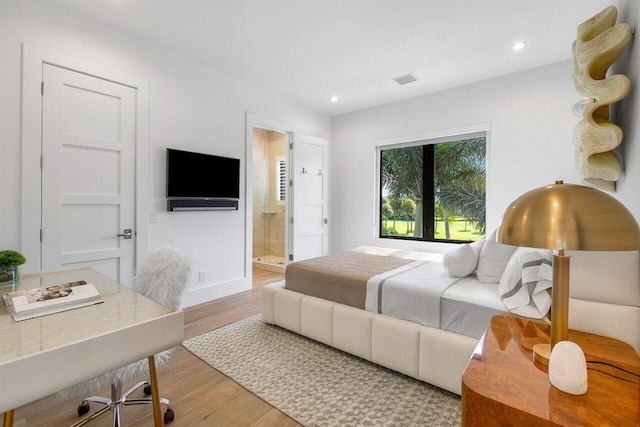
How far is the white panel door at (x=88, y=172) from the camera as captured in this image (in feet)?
7.96

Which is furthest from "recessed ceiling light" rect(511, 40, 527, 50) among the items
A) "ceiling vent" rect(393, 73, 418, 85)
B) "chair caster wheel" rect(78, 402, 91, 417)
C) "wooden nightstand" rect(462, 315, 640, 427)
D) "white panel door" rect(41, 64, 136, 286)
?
"chair caster wheel" rect(78, 402, 91, 417)

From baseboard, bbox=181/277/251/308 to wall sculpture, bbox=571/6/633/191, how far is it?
3504 mm

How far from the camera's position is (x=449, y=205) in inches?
163

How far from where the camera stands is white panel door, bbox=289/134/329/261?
4.52 metres

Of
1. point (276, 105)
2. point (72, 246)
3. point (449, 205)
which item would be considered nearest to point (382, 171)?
point (449, 205)

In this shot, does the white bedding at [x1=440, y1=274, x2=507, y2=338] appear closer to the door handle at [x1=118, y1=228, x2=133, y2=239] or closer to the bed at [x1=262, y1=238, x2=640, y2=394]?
the bed at [x1=262, y1=238, x2=640, y2=394]

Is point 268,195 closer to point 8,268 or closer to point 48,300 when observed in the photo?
point 8,268

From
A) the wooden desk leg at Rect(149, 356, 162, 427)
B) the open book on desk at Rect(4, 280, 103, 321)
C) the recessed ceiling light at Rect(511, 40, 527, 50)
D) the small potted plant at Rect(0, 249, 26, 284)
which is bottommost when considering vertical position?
the wooden desk leg at Rect(149, 356, 162, 427)

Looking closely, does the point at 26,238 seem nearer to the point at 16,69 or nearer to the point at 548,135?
the point at 16,69

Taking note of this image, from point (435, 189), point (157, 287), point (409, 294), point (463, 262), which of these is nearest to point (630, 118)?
point (463, 262)

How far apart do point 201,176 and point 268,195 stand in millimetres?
2889

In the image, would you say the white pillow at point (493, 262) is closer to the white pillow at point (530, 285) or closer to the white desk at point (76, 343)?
the white pillow at point (530, 285)

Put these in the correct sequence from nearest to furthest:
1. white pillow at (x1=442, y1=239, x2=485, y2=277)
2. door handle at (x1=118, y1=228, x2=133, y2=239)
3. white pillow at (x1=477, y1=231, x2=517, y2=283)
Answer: white pillow at (x1=477, y1=231, x2=517, y2=283) → white pillow at (x1=442, y1=239, x2=485, y2=277) → door handle at (x1=118, y1=228, x2=133, y2=239)

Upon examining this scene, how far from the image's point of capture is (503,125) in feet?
11.8
